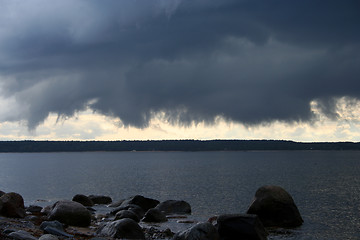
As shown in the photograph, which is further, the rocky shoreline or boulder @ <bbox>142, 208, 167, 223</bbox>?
boulder @ <bbox>142, 208, 167, 223</bbox>

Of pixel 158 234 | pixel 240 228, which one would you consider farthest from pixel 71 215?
pixel 240 228

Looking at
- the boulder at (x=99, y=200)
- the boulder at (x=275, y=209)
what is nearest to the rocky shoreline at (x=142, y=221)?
the boulder at (x=275, y=209)

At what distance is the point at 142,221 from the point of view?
27156mm

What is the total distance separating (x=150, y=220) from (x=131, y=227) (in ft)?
23.0

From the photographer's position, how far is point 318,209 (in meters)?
32.6

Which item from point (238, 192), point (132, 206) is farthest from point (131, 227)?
point (238, 192)

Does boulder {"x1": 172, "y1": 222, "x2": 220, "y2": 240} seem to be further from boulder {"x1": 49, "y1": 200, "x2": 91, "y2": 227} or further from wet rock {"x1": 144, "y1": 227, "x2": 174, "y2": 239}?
boulder {"x1": 49, "y1": 200, "x2": 91, "y2": 227}

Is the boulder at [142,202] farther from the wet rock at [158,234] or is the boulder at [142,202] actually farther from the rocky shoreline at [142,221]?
the wet rock at [158,234]

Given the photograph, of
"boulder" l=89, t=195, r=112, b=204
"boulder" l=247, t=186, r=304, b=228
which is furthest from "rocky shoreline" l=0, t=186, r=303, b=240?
"boulder" l=89, t=195, r=112, b=204

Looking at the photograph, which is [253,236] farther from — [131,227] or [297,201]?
[297,201]

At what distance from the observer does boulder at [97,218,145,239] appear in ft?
65.8

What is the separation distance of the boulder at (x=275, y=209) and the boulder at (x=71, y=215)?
1103 cm

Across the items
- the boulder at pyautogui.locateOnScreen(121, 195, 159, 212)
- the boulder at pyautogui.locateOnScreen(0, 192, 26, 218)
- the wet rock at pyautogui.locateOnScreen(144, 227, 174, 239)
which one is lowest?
the wet rock at pyautogui.locateOnScreen(144, 227, 174, 239)

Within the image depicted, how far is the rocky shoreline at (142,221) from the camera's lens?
19.0m
